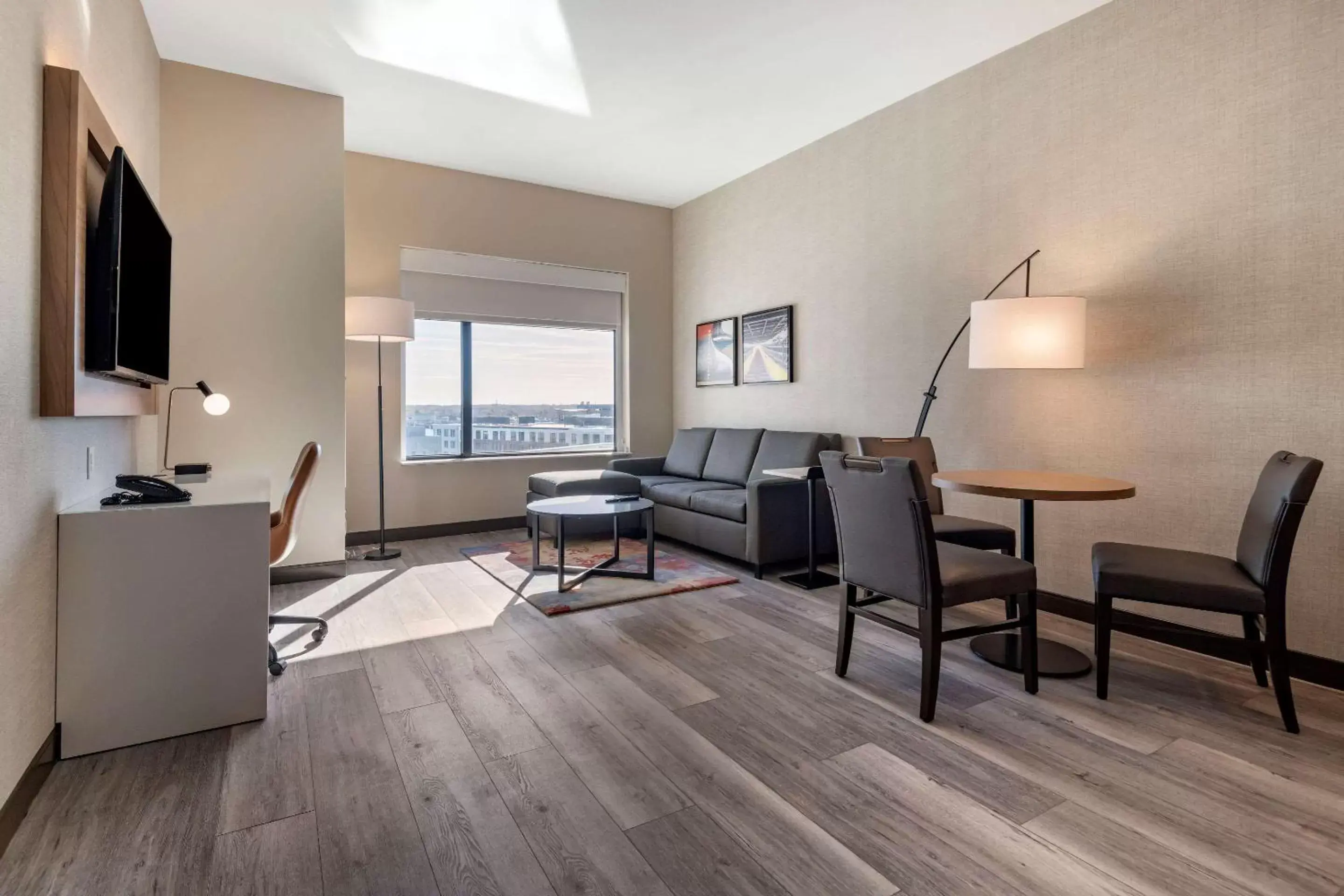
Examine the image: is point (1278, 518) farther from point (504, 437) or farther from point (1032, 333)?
point (504, 437)

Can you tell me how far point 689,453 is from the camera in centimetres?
563

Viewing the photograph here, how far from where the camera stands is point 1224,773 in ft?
6.23

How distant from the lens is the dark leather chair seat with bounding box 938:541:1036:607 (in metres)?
2.28

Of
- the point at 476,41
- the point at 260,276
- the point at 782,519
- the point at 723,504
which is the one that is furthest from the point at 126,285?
the point at 782,519

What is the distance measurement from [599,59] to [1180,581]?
3557mm

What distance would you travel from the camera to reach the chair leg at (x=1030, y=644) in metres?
2.45

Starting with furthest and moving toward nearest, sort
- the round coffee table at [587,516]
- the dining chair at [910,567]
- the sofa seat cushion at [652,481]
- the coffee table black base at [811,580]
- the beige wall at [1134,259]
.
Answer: the sofa seat cushion at [652,481] < the coffee table black base at [811,580] < the round coffee table at [587,516] < the beige wall at [1134,259] < the dining chair at [910,567]

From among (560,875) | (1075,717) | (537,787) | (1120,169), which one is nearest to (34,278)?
(537,787)

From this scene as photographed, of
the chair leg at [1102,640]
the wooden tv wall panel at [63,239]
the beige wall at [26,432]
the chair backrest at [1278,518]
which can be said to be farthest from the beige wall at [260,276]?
the chair backrest at [1278,518]

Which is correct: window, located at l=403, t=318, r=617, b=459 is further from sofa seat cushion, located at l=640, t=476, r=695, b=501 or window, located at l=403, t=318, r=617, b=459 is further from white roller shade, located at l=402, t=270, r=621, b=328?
sofa seat cushion, located at l=640, t=476, r=695, b=501

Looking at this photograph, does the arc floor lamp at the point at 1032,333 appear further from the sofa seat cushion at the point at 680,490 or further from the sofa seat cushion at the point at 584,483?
the sofa seat cushion at the point at 584,483

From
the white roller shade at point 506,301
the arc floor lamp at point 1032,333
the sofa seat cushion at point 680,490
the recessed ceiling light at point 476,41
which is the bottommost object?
the sofa seat cushion at point 680,490

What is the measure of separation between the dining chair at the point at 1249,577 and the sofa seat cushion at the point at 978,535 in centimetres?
60

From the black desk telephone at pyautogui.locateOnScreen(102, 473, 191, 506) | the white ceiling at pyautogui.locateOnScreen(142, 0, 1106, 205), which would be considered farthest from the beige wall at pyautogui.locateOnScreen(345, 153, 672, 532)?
the black desk telephone at pyautogui.locateOnScreen(102, 473, 191, 506)
